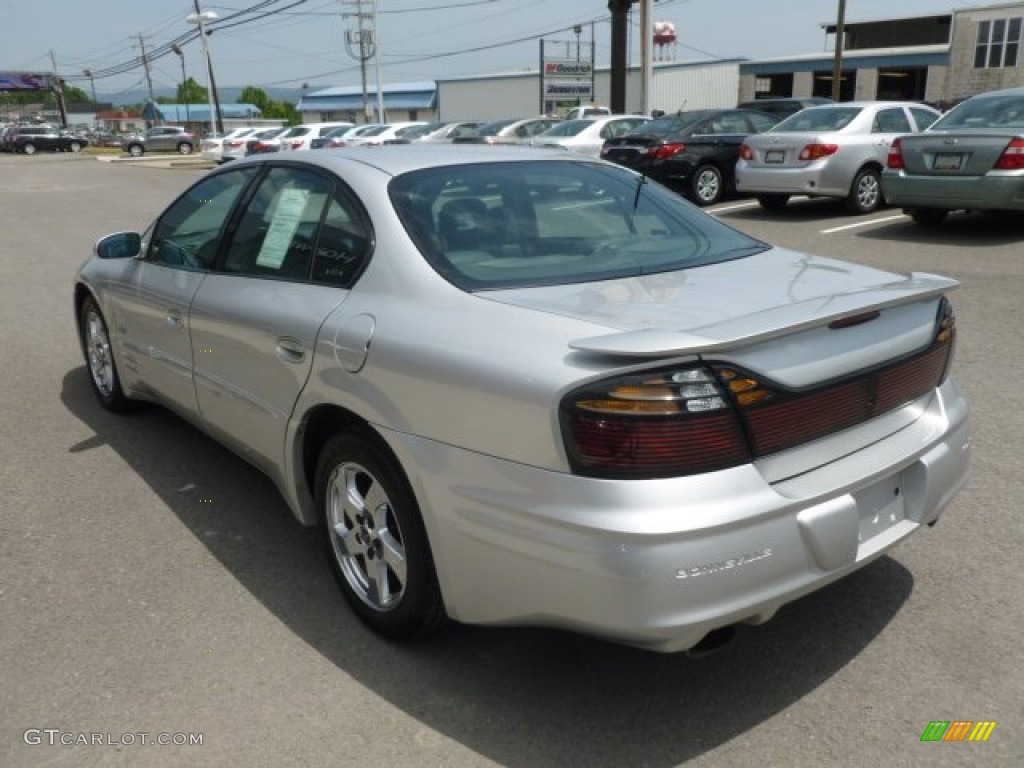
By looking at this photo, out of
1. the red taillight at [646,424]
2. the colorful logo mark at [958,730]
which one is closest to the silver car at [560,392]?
the red taillight at [646,424]

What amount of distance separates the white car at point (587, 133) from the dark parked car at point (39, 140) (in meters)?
49.0

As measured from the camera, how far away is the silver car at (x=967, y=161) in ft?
30.6

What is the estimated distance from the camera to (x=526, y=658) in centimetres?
293

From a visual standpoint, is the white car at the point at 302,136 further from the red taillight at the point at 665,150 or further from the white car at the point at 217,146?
the red taillight at the point at 665,150

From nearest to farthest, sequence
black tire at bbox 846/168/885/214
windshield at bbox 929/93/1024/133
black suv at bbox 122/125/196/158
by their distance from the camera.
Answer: windshield at bbox 929/93/1024/133 → black tire at bbox 846/168/885/214 → black suv at bbox 122/125/196/158

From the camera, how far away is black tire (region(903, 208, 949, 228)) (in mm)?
11094

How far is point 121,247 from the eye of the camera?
4656 millimetres

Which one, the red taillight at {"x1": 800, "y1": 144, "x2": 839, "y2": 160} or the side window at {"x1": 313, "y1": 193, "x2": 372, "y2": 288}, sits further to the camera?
the red taillight at {"x1": 800, "y1": 144, "x2": 839, "y2": 160}

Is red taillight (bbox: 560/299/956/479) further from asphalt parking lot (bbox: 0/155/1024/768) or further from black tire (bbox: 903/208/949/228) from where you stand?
black tire (bbox: 903/208/949/228)

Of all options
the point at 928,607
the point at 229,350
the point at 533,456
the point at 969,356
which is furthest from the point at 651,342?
the point at 969,356

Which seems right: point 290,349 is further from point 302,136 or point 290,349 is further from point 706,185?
point 302,136

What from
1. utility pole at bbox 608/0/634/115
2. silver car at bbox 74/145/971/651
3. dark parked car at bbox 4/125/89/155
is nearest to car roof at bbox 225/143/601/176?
Answer: silver car at bbox 74/145/971/651

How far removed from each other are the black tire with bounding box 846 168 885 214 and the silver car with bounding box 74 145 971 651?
946cm

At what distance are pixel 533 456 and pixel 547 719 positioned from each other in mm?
839
